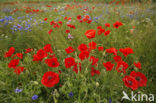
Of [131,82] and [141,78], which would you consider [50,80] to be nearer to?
[131,82]

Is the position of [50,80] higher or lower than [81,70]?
higher

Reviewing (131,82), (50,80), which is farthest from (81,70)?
(131,82)

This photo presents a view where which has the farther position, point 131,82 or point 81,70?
point 81,70

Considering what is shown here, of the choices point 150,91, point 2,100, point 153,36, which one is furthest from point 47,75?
point 153,36

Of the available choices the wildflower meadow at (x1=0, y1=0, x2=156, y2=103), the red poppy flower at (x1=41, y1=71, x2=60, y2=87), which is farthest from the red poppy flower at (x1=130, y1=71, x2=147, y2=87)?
the red poppy flower at (x1=41, y1=71, x2=60, y2=87)

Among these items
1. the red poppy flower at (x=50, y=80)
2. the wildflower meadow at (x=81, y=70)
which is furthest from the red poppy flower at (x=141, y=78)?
the red poppy flower at (x=50, y=80)

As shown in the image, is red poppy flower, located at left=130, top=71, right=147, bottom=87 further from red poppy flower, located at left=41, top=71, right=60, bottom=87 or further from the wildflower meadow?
red poppy flower, located at left=41, top=71, right=60, bottom=87

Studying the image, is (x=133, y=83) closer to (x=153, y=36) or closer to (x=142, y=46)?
(x=142, y=46)

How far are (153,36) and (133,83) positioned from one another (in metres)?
1.57

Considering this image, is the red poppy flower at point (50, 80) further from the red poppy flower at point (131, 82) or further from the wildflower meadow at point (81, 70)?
the red poppy flower at point (131, 82)

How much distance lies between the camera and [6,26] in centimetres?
283

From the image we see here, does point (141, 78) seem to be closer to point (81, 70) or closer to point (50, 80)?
point (81, 70)

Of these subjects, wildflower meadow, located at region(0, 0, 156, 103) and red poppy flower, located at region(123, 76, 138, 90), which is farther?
wildflower meadow, located at region(0, 0, 156, 103)

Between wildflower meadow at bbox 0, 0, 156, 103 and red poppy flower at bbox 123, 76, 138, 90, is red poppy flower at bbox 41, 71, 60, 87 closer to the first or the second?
wildflower meadow at bbox 0, 0, 156, 103
